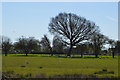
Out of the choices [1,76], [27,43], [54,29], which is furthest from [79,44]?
[1,76]

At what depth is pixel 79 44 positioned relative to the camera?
81.4m

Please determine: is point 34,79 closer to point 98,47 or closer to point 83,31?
point 83,31

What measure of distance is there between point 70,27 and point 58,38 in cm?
573

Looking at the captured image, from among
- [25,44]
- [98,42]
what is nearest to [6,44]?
[25,44]

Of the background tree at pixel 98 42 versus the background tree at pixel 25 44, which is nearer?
the background tree at pixel 98 42

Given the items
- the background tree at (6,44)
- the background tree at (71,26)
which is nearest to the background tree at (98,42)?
the background tree at (71,26)

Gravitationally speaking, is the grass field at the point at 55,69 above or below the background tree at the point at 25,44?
below

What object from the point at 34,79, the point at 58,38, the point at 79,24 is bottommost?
the point at 34,79

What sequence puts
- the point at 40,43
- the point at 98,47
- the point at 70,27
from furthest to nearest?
the point at 40,43 → the point at 98,47 → the point at 70,27

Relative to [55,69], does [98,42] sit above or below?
above

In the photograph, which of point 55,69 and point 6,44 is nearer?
point 55,69

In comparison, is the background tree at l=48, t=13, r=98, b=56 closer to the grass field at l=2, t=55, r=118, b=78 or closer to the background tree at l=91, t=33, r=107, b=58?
the background tree at l=91, t=33, r=107, b=58

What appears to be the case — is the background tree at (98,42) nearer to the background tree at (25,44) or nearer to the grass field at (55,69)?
the background tree at (25,44)

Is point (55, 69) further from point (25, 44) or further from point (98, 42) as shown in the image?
point (25, 44)
